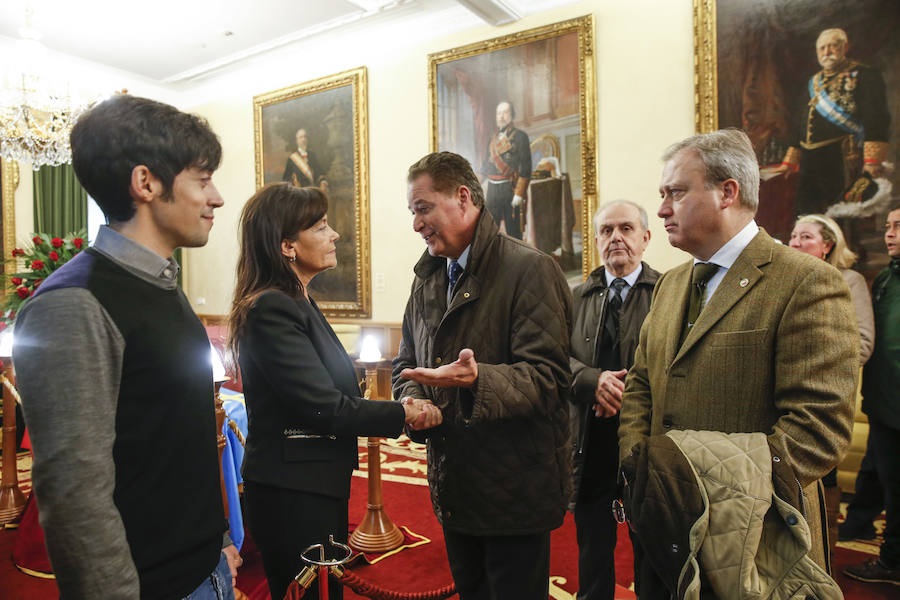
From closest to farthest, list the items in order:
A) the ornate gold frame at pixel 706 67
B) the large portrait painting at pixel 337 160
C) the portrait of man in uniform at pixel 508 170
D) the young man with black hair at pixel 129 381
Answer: the young man with black hair at pixel 129 381
the ornate gold frame at pixel 706 67
the portrait of man in uniform at pixel 508 170
the large portrait painting at pixel 337 160

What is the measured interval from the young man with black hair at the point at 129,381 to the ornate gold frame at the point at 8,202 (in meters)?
7.91

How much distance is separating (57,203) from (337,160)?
3962mm

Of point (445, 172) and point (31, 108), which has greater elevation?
point (31, 108)

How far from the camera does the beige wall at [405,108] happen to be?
5.29 metres

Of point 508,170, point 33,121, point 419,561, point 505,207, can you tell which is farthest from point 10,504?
point 508,170

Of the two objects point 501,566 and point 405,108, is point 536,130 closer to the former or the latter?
point 405,108

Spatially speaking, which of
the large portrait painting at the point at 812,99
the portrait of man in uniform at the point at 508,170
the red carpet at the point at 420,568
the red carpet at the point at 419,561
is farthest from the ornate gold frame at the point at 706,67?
the red carpet at the point at 419,561

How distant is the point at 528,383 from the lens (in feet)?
5.96

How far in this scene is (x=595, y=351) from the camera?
282 centimetres

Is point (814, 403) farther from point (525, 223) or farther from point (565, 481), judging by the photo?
point (525, 223)

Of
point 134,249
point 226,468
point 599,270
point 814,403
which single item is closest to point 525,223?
point 599,270

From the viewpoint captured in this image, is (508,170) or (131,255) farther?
(508,170)

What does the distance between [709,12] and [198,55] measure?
6.37 m

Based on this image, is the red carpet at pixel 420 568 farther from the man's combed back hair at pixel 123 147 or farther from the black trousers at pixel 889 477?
the man's combed back hair at pixel 123 147
